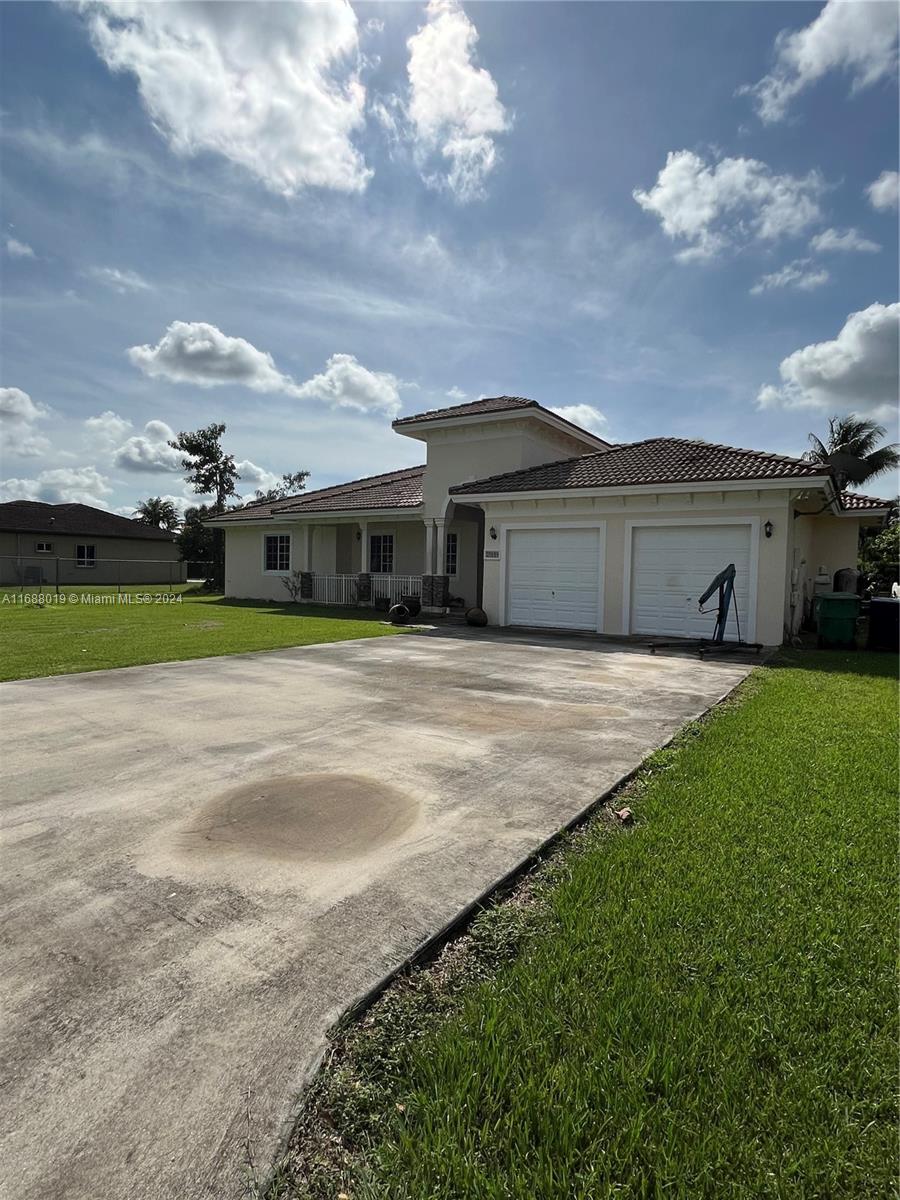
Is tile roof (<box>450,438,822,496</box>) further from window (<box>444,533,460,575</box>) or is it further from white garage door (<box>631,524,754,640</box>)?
window (<box>444,533,460,575</box>)

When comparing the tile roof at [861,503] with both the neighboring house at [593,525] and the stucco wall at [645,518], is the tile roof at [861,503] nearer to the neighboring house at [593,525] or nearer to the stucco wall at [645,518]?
the neighboring house at [593,525]

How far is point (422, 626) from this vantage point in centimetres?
1593

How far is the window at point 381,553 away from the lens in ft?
75.3

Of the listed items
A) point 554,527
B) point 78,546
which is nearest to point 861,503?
point 554,527

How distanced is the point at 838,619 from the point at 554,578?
6237 mm

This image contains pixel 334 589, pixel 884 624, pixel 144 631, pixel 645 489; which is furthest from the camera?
pixel 334 589

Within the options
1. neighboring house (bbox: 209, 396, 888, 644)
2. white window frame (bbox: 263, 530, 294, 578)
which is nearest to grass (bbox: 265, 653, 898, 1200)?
neighboring house (bbox: 209, 396, 888, 644)

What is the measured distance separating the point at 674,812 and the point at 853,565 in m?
17.4

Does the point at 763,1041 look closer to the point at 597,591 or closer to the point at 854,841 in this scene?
the point at 854,841

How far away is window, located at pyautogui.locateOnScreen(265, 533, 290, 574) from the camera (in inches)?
982

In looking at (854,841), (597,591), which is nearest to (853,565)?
(597,591)

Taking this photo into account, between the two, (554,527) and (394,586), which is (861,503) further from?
(394,586)

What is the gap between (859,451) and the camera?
30750 mm

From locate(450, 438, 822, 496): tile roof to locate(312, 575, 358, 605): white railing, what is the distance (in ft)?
Answer: 24.5
